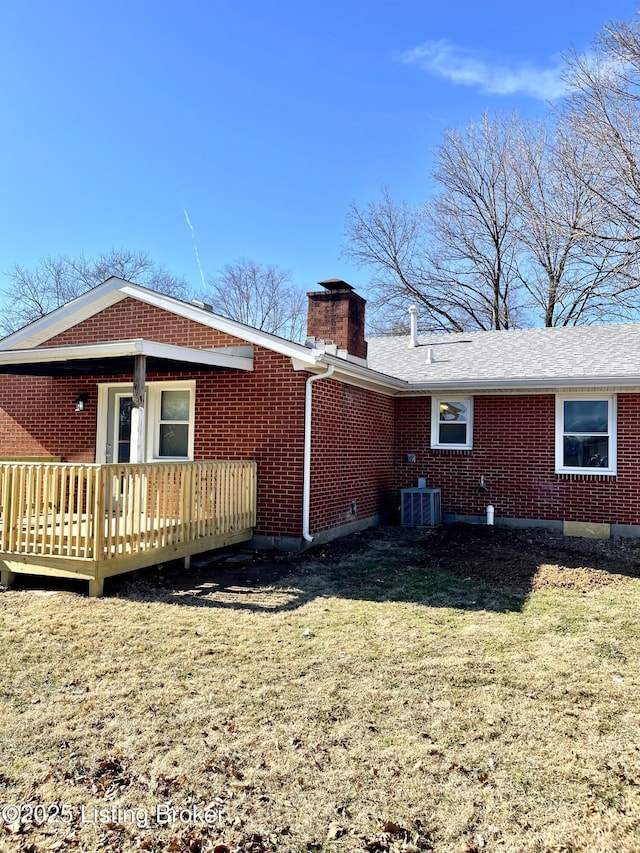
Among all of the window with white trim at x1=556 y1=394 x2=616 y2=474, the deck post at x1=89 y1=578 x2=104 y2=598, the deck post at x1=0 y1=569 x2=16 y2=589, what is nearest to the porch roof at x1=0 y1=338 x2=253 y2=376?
the deck post at x1=89 y1=578 x2=104 y2=598

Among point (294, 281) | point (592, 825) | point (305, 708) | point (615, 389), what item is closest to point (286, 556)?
point (305, 708)

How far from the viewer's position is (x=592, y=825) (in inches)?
101

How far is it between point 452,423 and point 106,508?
25.9 feet

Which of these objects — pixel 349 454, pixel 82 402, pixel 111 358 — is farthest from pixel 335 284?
pixel 82 402

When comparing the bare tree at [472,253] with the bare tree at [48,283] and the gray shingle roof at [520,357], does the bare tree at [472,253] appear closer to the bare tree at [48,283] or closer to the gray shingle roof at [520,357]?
the gray shingle roof at [520,357]

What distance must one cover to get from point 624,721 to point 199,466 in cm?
551

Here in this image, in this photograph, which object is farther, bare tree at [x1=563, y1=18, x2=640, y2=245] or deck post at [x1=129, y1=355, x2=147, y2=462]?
bare tree at [x1=563, y1=18, x2=640, y2=245]

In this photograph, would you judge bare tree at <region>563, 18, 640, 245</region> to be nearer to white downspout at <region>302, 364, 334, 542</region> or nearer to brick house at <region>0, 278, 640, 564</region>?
brick house at <region>0, 278, 640, 564</region>

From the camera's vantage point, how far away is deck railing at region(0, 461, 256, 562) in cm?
617

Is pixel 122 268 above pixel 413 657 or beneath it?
above

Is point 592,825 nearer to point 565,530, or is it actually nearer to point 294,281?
point 565,530

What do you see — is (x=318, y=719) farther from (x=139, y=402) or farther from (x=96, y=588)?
(x=139, y=402)

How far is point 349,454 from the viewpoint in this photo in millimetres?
10336

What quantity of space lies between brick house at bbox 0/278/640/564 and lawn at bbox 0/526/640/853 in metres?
2.86
